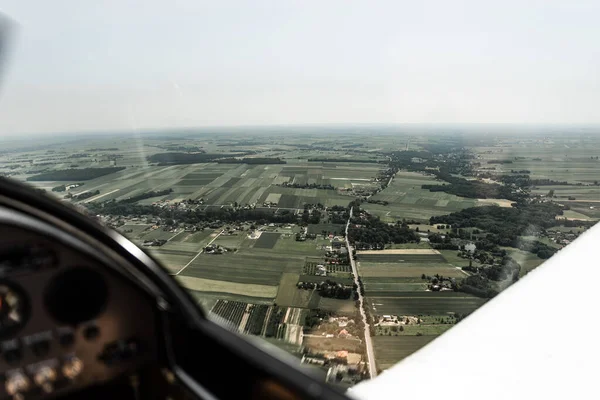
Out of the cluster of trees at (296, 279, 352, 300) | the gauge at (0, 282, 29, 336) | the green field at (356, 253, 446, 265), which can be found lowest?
the green field at (356, 253, 446, 265)

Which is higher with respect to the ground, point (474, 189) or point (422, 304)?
point (474, 189)

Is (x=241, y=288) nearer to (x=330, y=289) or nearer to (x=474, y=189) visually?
(x=330, y=289)

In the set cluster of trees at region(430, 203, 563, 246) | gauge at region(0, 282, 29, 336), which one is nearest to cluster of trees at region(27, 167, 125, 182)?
gauge at region(0, 282, 29, 336)

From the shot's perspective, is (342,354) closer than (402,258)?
Yes

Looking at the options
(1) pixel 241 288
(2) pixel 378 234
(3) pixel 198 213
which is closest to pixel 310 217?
(2) pixel 378 234

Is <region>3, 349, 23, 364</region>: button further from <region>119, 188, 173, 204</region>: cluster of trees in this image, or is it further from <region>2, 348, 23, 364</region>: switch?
<region>119, 188, 173, 204</region>: cluster of trees

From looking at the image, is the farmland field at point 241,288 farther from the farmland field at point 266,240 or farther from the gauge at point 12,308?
the gauge at point 12,308
